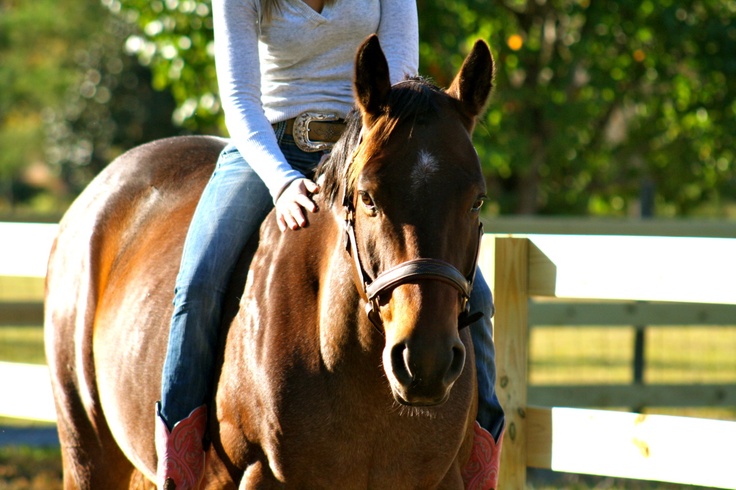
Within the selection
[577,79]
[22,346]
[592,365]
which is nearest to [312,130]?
[577,79]

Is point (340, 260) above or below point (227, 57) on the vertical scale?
below

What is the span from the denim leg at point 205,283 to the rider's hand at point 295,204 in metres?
0.24

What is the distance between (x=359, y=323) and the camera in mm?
2498

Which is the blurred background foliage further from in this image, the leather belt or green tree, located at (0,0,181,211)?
green tree, located at (0,0,181,211)

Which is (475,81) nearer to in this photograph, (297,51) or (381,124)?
(381,124)

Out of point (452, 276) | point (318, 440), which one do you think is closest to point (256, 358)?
point (318, 440)

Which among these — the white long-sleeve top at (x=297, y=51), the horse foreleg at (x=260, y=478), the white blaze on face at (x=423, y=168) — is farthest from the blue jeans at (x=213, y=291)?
the white blaze on face at (x=423, y=168)

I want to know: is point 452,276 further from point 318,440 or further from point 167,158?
point 167,158

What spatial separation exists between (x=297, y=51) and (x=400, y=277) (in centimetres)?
115

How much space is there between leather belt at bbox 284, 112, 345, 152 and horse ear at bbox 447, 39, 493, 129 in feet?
2.05

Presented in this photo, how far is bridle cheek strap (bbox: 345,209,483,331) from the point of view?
2.17m

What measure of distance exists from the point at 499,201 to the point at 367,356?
7.30m

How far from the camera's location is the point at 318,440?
8.29ft

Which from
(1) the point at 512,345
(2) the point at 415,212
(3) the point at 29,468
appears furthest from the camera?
(3) the point at 29,468
